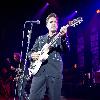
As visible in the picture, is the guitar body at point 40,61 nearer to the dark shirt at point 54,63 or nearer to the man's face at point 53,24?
the dark shirt at point 54,63

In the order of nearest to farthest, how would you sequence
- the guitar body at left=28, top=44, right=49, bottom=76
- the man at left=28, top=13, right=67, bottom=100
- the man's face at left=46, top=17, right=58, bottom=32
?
the man at left=28, top=13, right=67, bottom=100
the guitar body at left=28, top=44, right=49, bottom=76
the man's face at left=46, top=17, right=58, bottom=32

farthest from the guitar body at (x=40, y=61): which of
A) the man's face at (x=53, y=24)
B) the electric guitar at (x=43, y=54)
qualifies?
the man's face at (x=53, y=24)

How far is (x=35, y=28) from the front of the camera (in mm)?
16688

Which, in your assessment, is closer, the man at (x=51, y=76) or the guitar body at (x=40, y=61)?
the man at (x=51, y=76)

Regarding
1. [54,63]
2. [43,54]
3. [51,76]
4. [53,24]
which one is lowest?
[51,76]

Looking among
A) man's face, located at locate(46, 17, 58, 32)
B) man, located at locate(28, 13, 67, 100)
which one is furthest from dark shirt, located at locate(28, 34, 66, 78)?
man's face, located at locate(46, 17, 58, 32)

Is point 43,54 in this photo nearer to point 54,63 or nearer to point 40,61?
point 40,61

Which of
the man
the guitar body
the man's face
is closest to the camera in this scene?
the man

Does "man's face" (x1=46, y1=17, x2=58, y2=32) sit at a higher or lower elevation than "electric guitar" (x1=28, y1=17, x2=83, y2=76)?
higher

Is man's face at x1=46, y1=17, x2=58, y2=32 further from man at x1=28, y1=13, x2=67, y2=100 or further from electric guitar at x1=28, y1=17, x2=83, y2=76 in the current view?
electric guitar at x1=28, y1=17, x2=83, y2=76

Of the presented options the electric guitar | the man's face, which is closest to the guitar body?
the electric guitar

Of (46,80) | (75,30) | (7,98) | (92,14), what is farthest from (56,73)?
(75,30)

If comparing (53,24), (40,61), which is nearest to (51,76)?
(40,61)

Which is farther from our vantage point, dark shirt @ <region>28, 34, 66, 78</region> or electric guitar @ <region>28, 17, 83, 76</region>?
electric guitar @ <region>28, 17, 83, 76</region>
